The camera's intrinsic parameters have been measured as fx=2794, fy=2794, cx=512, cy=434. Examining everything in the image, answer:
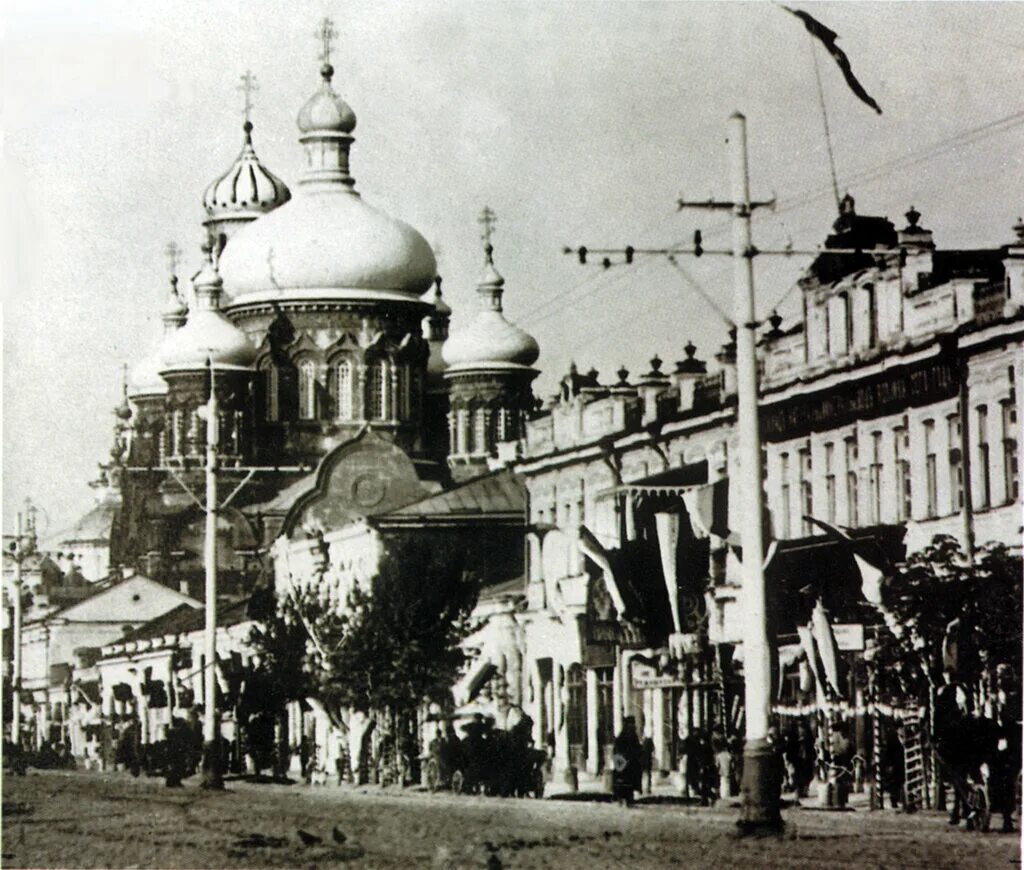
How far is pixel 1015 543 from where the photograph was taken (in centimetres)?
3831

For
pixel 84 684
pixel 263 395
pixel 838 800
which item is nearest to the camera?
pixel 838 800

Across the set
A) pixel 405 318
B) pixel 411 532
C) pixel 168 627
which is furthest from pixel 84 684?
pixel 405 318

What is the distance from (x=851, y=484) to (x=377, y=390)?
4718cm

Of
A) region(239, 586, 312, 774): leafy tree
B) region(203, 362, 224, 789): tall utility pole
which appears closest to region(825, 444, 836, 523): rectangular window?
region(203, 362, 224, 789): tall utility pole

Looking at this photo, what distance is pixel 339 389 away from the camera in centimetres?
9112

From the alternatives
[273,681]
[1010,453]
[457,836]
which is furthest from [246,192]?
[457,836]

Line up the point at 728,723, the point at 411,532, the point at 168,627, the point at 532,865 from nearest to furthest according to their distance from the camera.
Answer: the point at 532,865 < the point at 728,723 < the point at 411,532 < the point at 168,627

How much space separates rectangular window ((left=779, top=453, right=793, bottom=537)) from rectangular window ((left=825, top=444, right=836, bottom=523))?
0.91m

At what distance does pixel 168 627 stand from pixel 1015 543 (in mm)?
36932

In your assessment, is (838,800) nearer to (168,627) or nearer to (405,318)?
(168,627)

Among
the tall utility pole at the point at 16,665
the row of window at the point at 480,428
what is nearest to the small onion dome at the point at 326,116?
the row of window at the point at 480,428

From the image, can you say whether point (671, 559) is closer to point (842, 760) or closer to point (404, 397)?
point (842, 760)

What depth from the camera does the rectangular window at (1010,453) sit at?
39.0 metres

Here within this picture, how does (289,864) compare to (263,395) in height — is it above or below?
below
